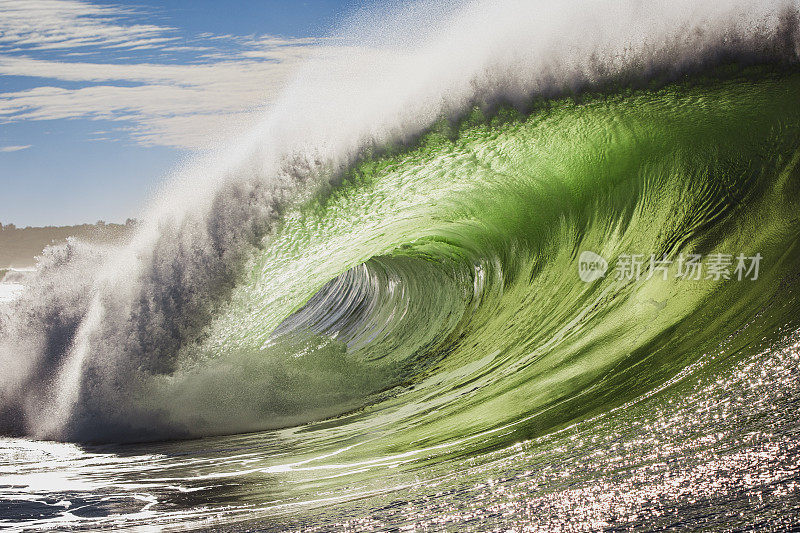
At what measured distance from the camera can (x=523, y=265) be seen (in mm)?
4102

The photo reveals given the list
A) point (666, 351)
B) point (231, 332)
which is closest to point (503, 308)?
point (666, 351)

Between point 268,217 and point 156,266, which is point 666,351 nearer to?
point 268,217
